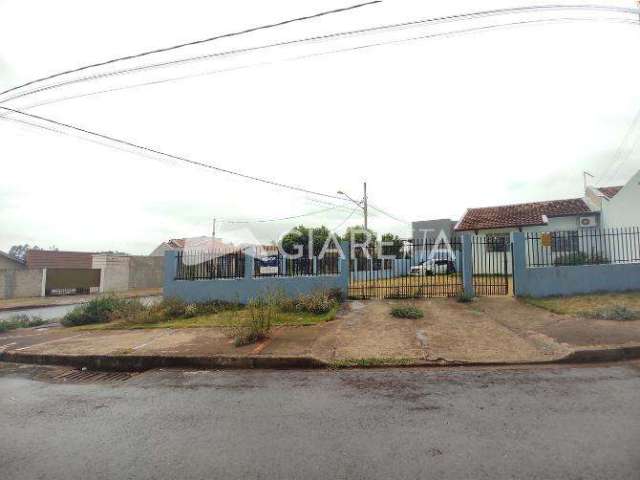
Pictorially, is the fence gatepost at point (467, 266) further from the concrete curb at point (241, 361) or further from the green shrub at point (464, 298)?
the concrete curb at point (241, 361)

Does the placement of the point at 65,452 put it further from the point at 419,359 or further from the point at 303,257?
the point at 303,257

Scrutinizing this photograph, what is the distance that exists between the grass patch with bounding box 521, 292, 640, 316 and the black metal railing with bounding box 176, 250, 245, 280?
847 cm

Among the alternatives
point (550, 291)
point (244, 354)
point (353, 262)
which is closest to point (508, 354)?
point (244, 354)

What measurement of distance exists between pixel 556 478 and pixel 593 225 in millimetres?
19529

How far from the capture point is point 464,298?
9750 millimetres

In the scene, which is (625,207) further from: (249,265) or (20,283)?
(20,283)

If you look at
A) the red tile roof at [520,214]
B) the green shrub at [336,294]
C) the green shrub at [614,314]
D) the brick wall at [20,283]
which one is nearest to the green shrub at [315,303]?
the green shrub at [336,294]

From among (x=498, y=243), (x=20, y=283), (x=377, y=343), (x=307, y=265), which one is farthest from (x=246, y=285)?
(x=20, y=283)

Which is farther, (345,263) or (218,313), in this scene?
(345,263)

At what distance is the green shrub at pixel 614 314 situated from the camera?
286 inches

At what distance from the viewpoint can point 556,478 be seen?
241cm

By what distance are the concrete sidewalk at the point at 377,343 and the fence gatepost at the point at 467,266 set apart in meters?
1.19

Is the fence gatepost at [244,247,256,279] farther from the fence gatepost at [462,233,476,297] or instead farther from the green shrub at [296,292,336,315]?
the fence gatepost at [462,233,476,297]

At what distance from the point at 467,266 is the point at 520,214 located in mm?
11013
